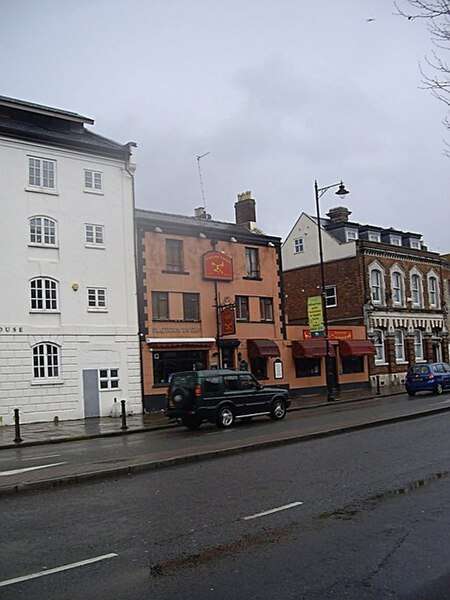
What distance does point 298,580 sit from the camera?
591 cm

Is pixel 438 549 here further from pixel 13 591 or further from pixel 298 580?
pixel 13 591

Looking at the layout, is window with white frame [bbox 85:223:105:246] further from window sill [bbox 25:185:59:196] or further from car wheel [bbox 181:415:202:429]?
car wheel [bbox 181:415:202:429]

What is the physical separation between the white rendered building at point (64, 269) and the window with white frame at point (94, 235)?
0.04 metres

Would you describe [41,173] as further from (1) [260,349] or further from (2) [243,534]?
(2) [243,534]

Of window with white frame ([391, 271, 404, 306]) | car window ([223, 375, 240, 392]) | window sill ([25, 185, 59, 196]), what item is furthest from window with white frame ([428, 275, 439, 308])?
car window ([223, 375, 240, 392])

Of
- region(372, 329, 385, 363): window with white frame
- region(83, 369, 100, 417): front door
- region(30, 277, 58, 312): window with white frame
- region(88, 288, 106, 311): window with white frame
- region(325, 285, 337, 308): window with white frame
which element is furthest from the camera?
region(325, 285, 337, 308): window with white frame

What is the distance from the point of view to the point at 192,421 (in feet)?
70.4

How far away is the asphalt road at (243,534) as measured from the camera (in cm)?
586

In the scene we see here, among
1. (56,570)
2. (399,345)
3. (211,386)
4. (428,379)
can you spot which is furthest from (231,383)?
(399,345)

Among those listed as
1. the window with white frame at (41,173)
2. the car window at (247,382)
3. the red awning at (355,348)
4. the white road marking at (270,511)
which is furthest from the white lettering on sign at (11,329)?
the red awning at (355,348)

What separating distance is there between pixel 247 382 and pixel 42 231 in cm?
1131

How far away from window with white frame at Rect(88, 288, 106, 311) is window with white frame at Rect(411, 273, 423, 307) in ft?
80.7

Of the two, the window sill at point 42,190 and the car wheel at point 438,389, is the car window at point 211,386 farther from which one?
the car wheel at point 438,389

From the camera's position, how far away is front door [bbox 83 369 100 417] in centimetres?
2783
